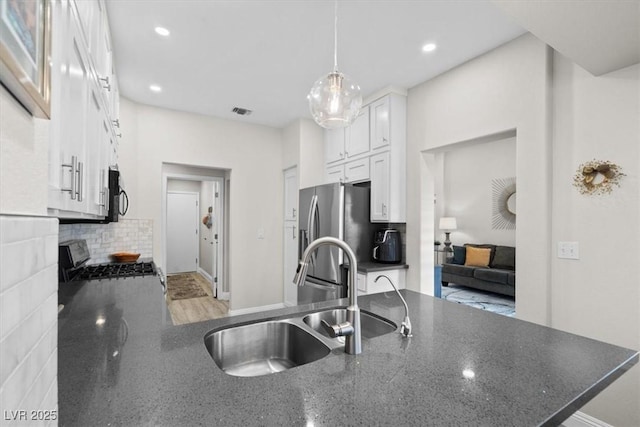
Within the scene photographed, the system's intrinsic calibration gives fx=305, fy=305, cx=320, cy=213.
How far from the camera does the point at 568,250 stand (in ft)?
6.65

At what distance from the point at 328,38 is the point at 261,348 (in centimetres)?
219

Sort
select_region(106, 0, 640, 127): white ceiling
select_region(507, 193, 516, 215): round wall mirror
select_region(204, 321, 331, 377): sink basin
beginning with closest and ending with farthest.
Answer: select_region(204, 321, 331, 377): sink basin → select_region(106, 0, 640, 127): white ceiling → select_region(507, 193, 516, 215): round wall mirror

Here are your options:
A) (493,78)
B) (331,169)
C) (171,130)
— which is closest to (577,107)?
(493,78)

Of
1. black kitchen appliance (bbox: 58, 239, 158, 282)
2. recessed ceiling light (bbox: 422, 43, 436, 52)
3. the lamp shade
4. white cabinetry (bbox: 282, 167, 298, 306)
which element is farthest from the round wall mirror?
black kitchen appliance (bbox: 58, 239, 158, 282)

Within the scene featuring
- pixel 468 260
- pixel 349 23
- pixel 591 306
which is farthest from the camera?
pixel 468 260

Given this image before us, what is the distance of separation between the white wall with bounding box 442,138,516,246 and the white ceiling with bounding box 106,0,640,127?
3.67 metres

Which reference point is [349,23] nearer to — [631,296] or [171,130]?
[631,296]

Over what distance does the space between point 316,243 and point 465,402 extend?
2.04ft

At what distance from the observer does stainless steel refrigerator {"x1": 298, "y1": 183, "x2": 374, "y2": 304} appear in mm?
3193

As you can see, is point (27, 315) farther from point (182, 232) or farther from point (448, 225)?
point (182, 232)

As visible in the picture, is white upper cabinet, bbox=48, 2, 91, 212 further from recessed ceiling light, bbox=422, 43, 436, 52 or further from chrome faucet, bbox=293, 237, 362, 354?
recessed ceiling light, bbox=422, 43, 436, 52

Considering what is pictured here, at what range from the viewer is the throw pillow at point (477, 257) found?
212 inches

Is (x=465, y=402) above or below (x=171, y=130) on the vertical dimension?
below

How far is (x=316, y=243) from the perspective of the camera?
1.09 m
